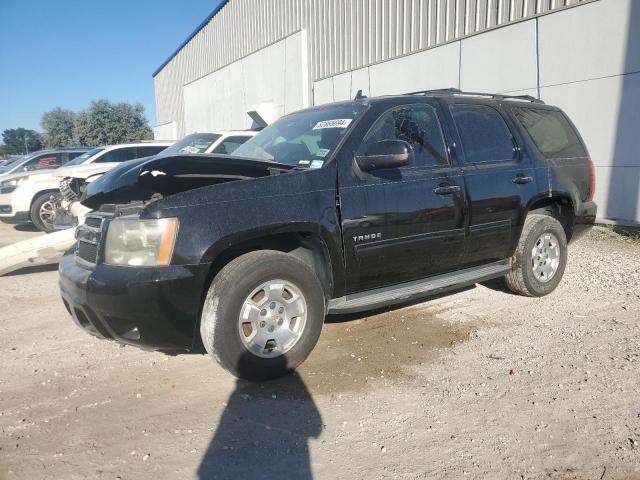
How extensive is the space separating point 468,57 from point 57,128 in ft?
245

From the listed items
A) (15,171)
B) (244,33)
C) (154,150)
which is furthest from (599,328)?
(244,33)

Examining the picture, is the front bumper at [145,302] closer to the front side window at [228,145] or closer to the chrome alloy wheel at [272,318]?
the chrome alloy wheel at [272,318]

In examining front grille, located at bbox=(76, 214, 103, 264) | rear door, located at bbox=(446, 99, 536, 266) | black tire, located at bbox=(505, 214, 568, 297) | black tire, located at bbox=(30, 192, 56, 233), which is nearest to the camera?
front grille, located at bbox=(76, 214, 103, 264)

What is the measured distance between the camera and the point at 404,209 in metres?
3.72

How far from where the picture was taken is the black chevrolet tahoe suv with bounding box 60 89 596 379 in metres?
2.98

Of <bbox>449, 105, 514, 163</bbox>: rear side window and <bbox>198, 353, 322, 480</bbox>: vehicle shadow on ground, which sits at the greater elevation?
<bbox>449, 105, 514, 163</bbox>: rear side window

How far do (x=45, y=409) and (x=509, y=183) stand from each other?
12.9 feet

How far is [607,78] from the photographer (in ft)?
26.9

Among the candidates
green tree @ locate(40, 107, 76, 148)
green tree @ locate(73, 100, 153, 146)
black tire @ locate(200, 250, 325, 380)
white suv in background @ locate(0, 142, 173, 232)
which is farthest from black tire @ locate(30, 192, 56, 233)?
green tree @ locate(40, 107, 76, 148)

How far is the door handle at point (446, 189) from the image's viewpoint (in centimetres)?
392

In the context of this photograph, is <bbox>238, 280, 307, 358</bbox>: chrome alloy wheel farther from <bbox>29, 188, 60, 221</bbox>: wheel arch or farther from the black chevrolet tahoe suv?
<bbox>29, 188, 60, 221</bbox>: wheel arch

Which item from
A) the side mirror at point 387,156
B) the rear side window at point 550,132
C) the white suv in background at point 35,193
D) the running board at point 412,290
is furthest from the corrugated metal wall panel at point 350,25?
the white suv in background at point 35,193

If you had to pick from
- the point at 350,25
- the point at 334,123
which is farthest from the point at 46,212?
the point at 350,25

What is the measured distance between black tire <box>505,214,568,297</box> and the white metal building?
3.90 m
